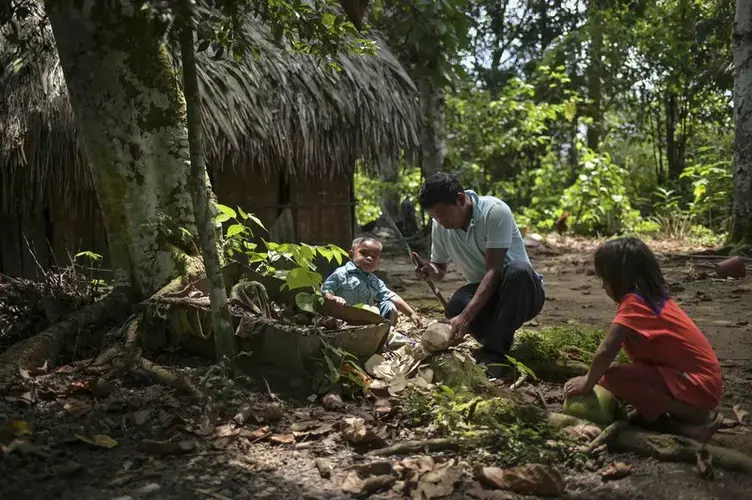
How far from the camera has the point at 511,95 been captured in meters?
12.6

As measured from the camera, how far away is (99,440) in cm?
237

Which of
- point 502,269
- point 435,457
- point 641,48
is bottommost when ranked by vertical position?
point 435,457

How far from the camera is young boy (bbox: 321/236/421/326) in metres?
4.27

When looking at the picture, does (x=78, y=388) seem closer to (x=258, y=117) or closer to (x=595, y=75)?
(x=258, y=117)

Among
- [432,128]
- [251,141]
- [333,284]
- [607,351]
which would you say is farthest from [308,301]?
[432,128]

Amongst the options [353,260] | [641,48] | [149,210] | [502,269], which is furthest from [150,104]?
[641,48]

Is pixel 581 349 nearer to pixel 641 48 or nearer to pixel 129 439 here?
pixel 129 439

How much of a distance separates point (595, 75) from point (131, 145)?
12.4m

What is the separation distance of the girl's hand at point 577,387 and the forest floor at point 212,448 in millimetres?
310

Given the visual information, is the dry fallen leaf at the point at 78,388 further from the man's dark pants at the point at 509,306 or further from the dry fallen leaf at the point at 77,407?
the man's dark pants at the point at 509,306

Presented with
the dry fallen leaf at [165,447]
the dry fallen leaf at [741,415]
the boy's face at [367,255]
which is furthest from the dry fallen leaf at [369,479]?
the boy's face at [367,255]

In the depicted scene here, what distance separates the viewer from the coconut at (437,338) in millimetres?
3271

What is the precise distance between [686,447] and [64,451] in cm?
213

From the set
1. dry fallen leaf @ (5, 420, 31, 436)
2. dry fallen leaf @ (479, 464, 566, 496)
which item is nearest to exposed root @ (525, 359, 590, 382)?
dry fallen leaf @ (479, 464, 566, 496)
